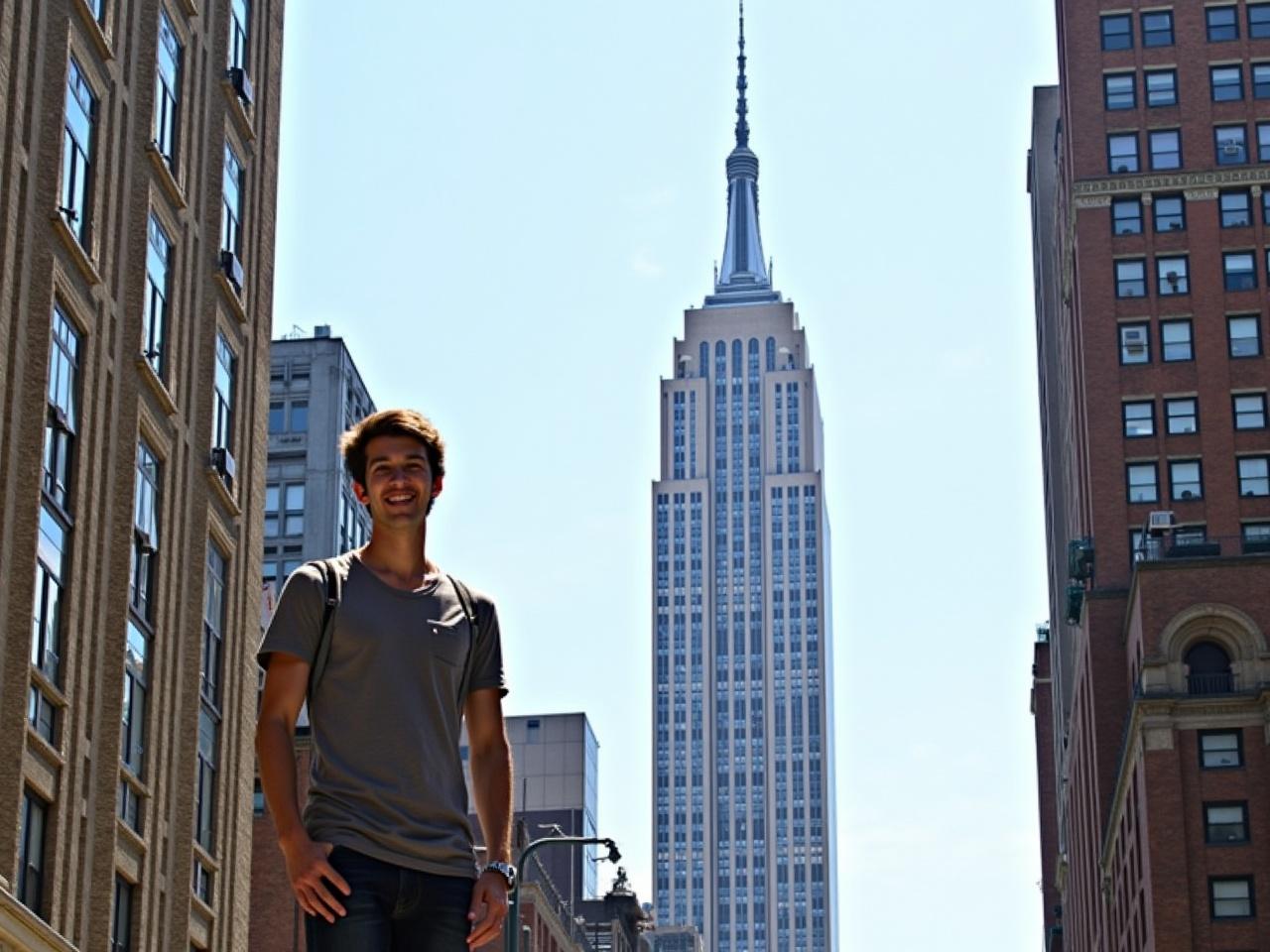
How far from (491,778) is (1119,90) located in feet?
328

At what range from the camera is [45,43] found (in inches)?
1454

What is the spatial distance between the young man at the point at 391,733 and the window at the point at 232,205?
40.7m

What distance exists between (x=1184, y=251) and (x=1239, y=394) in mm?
6884

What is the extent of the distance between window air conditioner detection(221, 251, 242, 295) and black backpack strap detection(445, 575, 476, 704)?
3992 cm

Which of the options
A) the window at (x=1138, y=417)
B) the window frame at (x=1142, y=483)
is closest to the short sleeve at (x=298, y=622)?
the window frame at (x=1142, y=483)

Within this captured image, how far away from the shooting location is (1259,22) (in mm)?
103688

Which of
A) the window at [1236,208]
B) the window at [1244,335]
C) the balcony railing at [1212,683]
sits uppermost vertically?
the window at [1236,208]

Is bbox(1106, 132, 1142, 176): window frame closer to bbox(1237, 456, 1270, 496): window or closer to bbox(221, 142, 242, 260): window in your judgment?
bbox(1237, 456, 1270, 496): window

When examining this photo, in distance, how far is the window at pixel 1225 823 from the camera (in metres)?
81.5

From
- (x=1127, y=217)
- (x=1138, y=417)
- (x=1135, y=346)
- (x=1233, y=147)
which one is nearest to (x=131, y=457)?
(x=1138, y=417)

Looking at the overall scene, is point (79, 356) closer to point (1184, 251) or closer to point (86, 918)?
point (86, 918)

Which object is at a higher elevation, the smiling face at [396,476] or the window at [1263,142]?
the window at [1263,142]

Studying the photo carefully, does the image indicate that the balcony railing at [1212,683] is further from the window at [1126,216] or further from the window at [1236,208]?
the window at [1126,216]

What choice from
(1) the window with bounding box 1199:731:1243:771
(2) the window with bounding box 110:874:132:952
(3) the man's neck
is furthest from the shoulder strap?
(1) the window with bounding box 1199:731:1243:771
